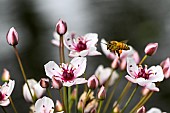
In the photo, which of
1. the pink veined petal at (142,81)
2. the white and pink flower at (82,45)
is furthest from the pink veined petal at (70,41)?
the pink veined petal at (142,81)

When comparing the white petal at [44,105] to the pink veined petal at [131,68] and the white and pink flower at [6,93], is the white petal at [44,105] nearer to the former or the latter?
the white and pink flower at [6,93]

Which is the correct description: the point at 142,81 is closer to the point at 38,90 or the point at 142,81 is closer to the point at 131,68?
the point at 131,68

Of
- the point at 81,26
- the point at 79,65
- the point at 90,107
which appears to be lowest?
the point at 81,26

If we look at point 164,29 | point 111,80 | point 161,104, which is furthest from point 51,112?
point 164,29

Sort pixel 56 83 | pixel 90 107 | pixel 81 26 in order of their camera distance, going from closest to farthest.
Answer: pixel 56 83
pixel 90 107
pixel 81 26

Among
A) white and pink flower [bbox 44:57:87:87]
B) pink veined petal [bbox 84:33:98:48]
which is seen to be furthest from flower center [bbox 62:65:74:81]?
pink veined petal [bbox 84:33:98:48]

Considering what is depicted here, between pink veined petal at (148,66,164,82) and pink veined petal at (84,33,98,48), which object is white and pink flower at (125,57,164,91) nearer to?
pink veined petal at (148,66,164,82)

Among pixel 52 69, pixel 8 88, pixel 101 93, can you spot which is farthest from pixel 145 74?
pixel 8 88
